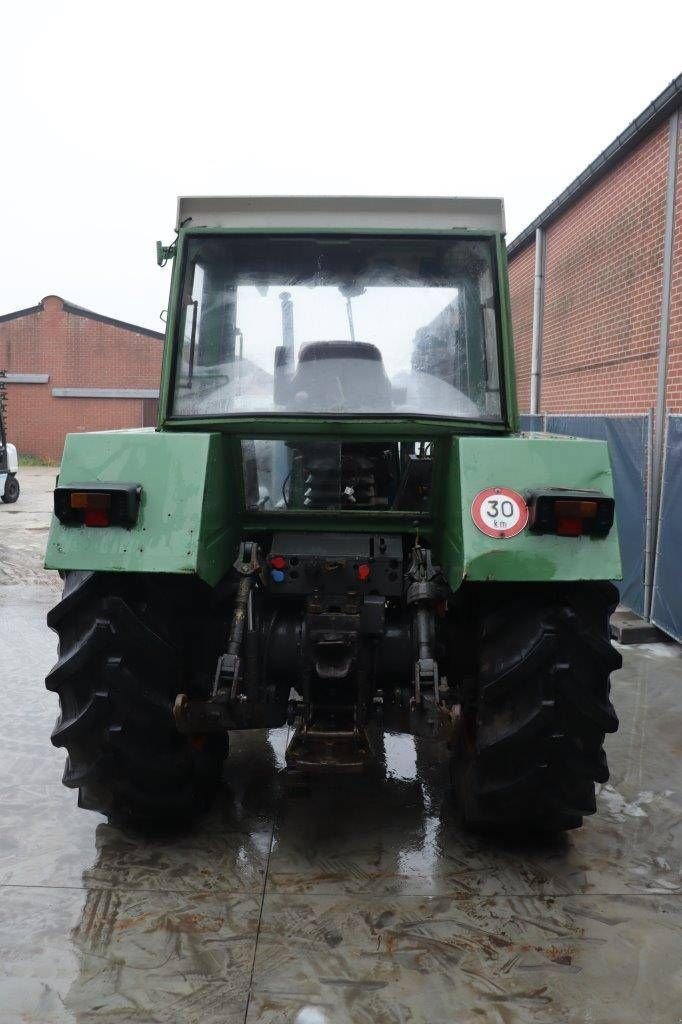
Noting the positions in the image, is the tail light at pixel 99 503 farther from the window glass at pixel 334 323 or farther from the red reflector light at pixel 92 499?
the window glass at pixel 334 323

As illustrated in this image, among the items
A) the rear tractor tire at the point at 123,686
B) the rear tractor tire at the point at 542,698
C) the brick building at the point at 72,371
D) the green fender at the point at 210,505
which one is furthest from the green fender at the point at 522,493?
the brick building at the point at 72,371

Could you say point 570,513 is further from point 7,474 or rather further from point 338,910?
point 7,474

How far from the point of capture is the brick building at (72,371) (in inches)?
1223

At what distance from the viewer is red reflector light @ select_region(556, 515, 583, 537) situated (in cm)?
305

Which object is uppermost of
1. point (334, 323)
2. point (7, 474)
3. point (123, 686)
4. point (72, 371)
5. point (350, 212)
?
point (72, 371)

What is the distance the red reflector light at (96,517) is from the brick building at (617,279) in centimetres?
597

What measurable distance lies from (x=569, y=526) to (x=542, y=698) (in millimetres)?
616

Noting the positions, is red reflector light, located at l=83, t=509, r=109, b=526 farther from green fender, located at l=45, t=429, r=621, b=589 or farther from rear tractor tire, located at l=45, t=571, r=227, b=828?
rear tractor tire, located at l=45, t=571, r=227, b=828

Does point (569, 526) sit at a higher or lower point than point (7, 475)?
lower

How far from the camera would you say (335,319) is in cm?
377

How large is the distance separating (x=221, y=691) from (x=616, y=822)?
1.88 meters

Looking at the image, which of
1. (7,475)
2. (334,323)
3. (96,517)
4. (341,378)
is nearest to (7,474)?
(7,475)

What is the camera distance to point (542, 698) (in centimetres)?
312

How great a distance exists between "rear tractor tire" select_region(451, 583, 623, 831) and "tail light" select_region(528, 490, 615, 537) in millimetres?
263
